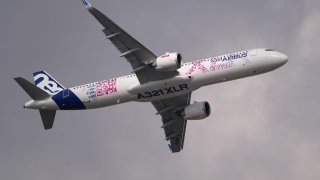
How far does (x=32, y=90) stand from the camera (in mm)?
92812

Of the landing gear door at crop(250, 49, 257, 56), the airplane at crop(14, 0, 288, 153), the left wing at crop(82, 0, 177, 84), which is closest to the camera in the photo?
the left wing at crop(82, 0, 177, 84)

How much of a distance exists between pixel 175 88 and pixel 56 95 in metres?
15.8

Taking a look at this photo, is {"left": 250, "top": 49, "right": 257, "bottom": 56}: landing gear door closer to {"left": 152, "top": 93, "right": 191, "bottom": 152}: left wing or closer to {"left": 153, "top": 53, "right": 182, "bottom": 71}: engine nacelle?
{"left": 153, "top": 53, "right": 182, "bottom": 71}: engine nacelle

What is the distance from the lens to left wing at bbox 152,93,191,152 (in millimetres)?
98750

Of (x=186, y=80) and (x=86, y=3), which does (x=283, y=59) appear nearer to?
(x=186, y=80)

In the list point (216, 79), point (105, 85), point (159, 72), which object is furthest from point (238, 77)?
point (105, 85)

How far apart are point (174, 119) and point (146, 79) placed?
14.5 metres

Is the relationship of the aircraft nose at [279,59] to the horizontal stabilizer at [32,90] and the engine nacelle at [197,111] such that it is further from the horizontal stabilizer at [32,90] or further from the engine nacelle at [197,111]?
the horizontal stabilizer at [32,90]

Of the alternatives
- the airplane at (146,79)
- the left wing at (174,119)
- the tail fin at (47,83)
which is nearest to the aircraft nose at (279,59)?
the airplane at (146,79)

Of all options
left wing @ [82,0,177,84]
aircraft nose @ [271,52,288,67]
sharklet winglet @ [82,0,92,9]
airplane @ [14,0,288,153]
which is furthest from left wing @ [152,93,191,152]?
sharklet winglet @ [82,0,92,9]

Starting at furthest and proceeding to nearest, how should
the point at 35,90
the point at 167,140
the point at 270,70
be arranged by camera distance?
the point at 167,140, the point at 35,90, the point at 270,70

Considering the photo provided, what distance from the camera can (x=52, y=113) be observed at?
95312mm

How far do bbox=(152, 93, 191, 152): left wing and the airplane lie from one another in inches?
96.2

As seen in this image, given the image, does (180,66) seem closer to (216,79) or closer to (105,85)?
(216,79)
